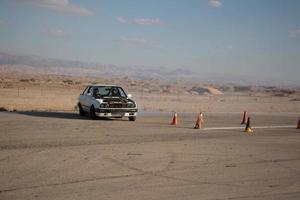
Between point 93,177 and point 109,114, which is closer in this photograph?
point 93,177

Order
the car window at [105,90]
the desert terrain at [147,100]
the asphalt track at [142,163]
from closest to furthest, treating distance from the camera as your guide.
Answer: the asphalt track at [142,163] < the car window at [105,90] < the desert terrain at [147,100]

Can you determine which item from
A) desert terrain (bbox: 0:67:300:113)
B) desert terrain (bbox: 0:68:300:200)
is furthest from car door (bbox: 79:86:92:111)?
desert terrain (bbox: 0:67:300:113)

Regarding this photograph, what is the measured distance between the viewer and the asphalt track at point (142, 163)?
8391mm

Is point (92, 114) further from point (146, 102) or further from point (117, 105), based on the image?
point (146, 102)

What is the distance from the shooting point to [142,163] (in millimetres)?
11055

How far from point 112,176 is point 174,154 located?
3.28 meters

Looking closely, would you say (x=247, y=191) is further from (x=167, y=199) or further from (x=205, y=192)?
(x=167, y=199)

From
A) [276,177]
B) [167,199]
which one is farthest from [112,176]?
[276,177]

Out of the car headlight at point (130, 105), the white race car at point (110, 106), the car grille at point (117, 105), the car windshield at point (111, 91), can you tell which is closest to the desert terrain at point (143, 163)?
the white race car at point (110, 106)

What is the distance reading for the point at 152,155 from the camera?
12250 mm

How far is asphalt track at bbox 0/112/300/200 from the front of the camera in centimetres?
839

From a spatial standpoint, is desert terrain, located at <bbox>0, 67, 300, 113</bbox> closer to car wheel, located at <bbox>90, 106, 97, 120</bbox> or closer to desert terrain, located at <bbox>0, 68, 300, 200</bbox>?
car wheel, located at <bbox>90, 106, 97, 120</bbox>

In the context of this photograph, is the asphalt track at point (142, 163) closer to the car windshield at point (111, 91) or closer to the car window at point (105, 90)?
the car windshield at point (111, 91)

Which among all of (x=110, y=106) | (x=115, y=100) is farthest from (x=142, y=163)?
(x=115, y=100)
